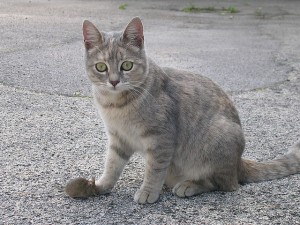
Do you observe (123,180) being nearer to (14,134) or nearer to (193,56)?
(14,134)

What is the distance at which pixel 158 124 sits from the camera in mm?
3008

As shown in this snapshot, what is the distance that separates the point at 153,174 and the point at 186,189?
248mm

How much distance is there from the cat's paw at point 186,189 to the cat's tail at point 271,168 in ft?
1.18

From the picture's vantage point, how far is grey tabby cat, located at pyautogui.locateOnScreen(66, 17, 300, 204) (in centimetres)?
Result: 300

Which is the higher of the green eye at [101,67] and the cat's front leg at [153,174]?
the green eye at [101,67]

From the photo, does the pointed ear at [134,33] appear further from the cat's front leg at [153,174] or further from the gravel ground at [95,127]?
the gravel ground at [95,127]

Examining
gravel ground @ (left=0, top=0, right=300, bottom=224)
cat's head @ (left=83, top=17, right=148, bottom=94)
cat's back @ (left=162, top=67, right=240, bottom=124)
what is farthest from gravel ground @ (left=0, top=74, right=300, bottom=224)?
cat's head @ (left=83, top=17, right=148, bottom=94)

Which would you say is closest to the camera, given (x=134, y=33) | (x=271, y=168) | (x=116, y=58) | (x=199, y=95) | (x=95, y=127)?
(x=116, y=58)

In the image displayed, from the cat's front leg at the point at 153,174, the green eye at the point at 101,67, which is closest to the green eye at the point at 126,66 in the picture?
the green eye at the point at 101,67

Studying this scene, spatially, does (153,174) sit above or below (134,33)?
below

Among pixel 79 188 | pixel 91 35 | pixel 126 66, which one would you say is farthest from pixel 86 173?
pixel 91 35

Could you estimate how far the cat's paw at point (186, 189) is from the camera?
3123mm

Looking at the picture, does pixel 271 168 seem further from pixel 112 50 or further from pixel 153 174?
pixel 112 50

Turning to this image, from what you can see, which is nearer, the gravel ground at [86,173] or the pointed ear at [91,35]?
the gravel ground at [86,173]
